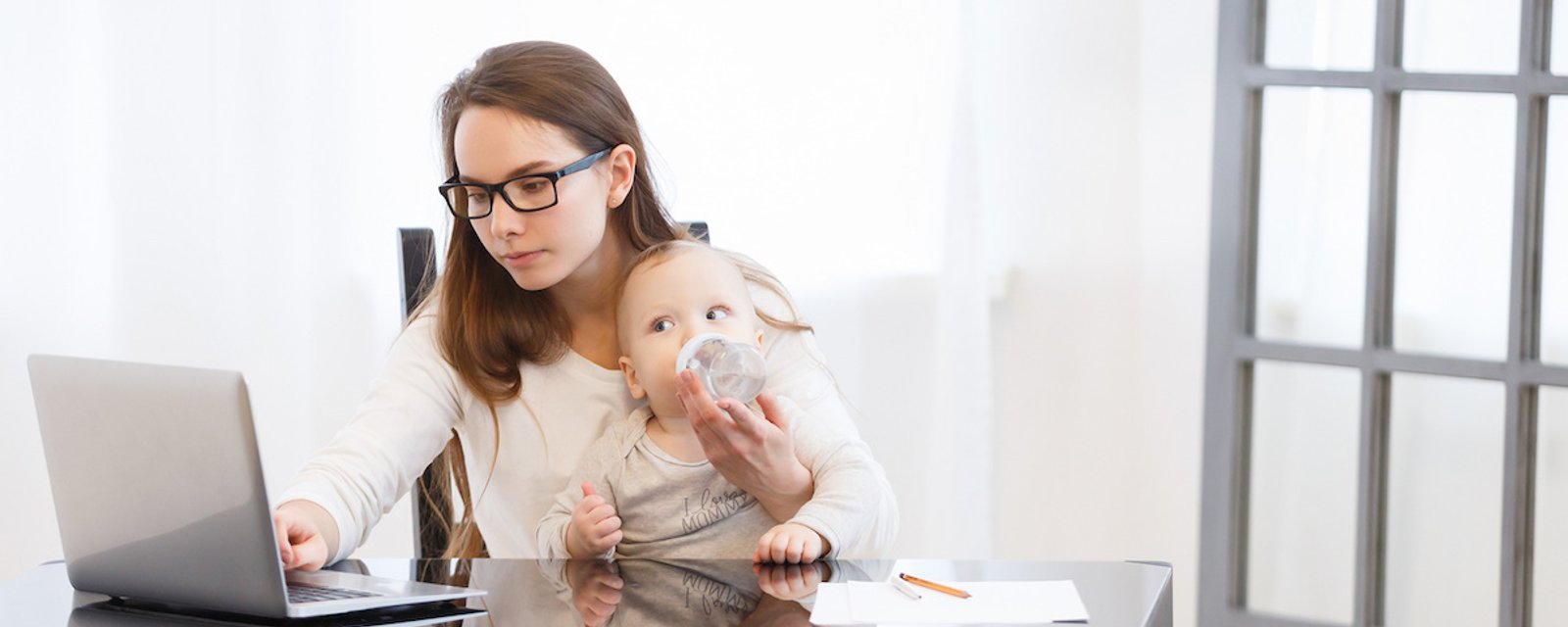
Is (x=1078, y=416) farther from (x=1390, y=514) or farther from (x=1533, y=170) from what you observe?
(x=1533, y=170)

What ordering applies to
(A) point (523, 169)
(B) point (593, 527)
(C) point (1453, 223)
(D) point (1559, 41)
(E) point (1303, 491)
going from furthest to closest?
(E) point (1303, 491)
(C) point (1453, 223)
(D) point (1559, 41)
(A) point (523, 169)
(B) point (593, 527)

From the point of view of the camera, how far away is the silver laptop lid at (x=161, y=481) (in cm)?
107

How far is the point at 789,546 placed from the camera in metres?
1.28

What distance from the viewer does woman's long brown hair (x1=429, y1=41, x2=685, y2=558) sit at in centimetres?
151

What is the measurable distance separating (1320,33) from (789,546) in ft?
5.77

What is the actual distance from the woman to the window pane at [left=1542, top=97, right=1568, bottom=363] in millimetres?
1370

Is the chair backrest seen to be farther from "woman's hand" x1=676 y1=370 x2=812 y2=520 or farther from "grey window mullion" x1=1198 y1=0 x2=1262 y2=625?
"grey window mullion" x1=1198 y1=0 x2=1262 y2=625

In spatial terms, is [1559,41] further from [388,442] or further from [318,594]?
[318,594]

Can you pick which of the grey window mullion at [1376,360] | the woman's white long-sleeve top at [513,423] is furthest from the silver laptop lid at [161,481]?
the grey window mullion at [1376,360]

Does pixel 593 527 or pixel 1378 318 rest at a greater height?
pixel 1378 318

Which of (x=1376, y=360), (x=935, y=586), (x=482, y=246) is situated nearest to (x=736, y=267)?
(x=482, y=246)

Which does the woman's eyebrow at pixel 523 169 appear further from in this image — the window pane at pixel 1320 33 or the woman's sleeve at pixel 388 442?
the window pane at pixel 1320 33

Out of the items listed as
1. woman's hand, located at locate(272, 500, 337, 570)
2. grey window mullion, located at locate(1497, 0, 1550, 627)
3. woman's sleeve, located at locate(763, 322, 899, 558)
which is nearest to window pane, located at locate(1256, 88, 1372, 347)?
grey window mullion, located at locate(1497, 0, 1550, 627)

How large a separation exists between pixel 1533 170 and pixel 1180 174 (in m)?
0.63
